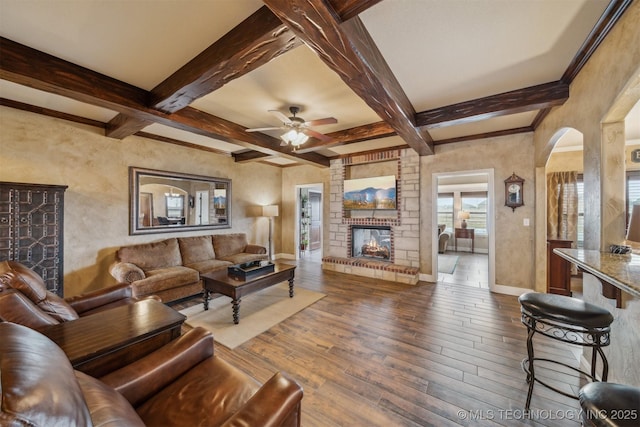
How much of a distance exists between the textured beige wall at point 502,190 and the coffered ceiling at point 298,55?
154cm

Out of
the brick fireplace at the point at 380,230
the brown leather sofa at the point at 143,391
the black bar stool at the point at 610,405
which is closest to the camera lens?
the brown leather sofa at the point at 143,391

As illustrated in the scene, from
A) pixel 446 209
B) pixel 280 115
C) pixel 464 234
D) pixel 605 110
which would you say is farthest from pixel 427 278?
pixel 446 209

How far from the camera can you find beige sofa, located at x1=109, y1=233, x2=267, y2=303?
3152mm

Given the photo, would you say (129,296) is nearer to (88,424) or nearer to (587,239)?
(88,424)

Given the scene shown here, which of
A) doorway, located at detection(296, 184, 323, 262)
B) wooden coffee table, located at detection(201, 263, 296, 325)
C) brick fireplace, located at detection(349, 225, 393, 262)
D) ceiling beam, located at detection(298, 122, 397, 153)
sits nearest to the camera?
wooden coffee table, located at detection(201, 263, 296, 325)

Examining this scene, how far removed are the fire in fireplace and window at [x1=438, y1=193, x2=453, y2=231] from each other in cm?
461

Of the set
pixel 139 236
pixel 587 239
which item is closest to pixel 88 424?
pixel 587 239

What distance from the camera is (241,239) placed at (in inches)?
205

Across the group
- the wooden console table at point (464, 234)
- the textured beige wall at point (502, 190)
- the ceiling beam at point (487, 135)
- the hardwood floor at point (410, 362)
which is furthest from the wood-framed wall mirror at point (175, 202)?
the wooden console table at point (464, 234)

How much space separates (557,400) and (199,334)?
2528 mm

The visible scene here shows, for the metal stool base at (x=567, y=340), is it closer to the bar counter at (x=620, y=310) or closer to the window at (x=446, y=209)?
the bar counter at (x=620, y=310)

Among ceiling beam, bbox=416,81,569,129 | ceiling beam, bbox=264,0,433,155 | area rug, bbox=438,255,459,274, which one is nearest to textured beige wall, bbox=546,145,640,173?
area rug, bbox=438,255,459,274

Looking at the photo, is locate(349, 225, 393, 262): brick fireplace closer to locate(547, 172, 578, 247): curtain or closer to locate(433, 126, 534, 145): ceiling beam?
locate(433, 126, 534, 145): ceiling beam

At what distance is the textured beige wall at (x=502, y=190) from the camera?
12.5ft
